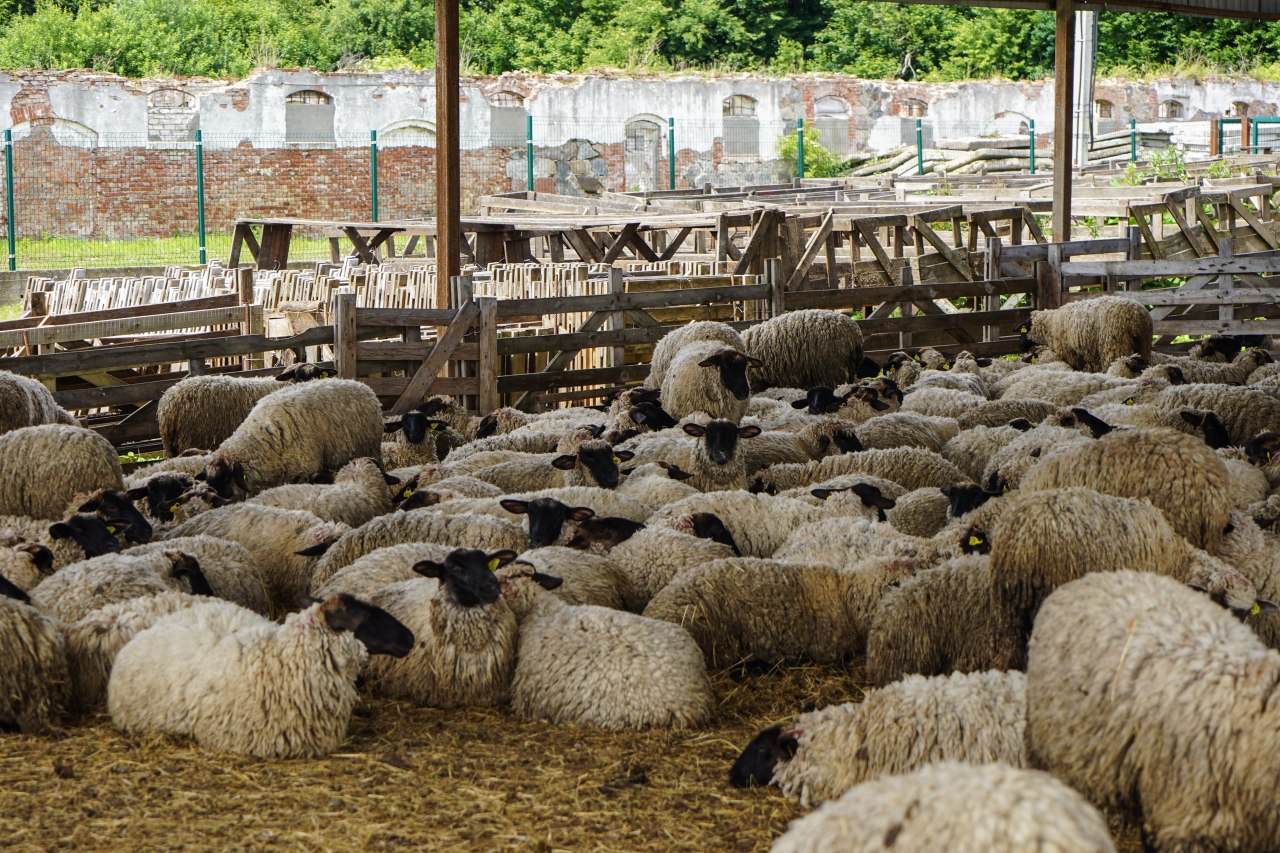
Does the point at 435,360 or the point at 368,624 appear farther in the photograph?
the point at 435,360

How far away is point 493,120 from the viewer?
31.9 meters

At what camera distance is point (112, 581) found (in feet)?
18.5

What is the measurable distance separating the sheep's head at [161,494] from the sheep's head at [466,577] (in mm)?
2734

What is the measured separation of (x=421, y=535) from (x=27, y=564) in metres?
1.71

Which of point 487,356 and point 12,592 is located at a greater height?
Result: point 487,356

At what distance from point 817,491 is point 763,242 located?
8697mm

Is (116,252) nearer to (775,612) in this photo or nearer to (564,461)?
(564,461)

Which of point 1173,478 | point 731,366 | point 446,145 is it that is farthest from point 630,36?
point 1173,478

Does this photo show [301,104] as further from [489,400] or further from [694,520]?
[694,520]

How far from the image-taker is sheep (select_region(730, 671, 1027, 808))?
162 inches

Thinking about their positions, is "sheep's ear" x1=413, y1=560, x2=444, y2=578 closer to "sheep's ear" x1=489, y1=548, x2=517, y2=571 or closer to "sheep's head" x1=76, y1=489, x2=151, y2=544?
"sheep's ear" x1=489, y1=548, x2=517, y2=571

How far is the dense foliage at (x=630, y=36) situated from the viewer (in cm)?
3862

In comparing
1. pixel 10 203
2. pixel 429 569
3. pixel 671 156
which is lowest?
pixel 429 569

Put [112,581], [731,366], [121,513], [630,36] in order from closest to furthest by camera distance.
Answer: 1. [112,581]
2. [121,513]
3. [731,366]
4. [630,36]
